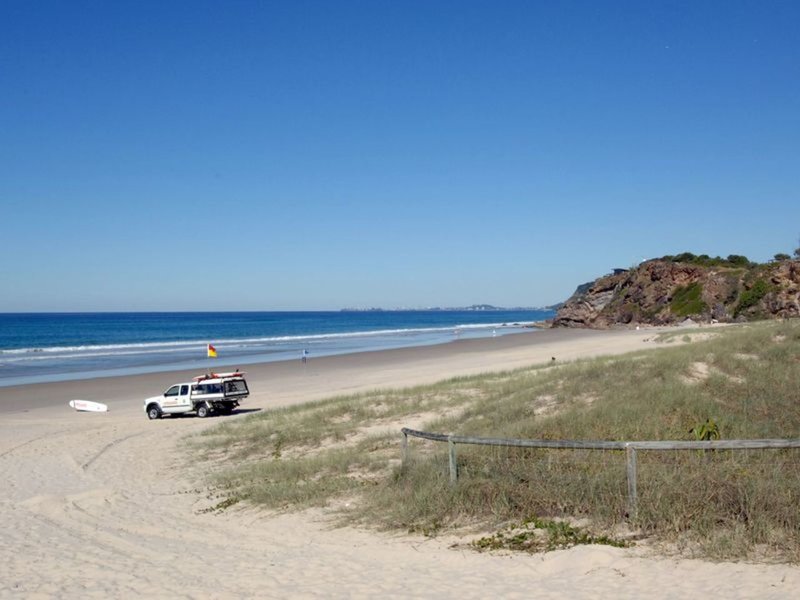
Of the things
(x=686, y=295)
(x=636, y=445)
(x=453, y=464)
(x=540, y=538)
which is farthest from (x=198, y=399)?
(x=686, y=295)

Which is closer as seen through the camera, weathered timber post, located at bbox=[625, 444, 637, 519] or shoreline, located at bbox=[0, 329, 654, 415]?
weathered timber post, located at bbox=[625, 444, 637, 519]

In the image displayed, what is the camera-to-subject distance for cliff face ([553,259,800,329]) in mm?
67812

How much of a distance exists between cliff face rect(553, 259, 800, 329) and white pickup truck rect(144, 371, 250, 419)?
5111 cm

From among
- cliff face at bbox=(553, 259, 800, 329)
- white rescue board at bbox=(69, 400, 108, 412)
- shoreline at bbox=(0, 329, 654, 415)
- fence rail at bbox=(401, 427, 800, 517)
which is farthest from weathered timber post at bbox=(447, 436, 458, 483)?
cliff face at bbox=(553, 259, 800, 329)

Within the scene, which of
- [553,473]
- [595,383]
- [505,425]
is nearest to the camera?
[553,473]

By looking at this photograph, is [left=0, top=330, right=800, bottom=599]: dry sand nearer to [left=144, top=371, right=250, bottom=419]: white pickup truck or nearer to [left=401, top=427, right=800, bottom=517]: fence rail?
[left=401, top=427, right=800, bottom=517]: fence rail

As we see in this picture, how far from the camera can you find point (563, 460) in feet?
35.5

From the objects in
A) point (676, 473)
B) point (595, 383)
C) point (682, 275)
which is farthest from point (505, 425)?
point (682, 275)

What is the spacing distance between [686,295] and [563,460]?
76.2 meters

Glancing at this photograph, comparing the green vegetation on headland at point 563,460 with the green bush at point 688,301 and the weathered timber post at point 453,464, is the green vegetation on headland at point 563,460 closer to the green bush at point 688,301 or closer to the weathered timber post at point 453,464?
the weathered timber post at point 453,464

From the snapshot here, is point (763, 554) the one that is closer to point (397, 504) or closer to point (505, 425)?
point (397, 504)

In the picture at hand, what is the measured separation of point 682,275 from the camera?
86.4m

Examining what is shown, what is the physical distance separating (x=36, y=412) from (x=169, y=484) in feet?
56.9

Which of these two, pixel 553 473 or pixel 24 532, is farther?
pixel 24 532
